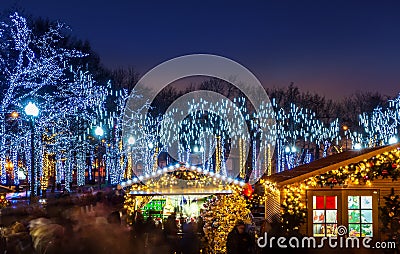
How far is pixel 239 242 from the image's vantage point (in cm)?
1087

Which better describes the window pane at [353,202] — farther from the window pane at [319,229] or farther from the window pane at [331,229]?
the window pane at [319,229]

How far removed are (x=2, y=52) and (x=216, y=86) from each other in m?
29.6

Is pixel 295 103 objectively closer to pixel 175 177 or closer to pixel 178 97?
pixel 178 97

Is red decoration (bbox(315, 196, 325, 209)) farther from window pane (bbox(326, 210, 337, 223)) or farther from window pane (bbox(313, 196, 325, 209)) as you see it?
window pane (bbox(326, 210, 337, 223))

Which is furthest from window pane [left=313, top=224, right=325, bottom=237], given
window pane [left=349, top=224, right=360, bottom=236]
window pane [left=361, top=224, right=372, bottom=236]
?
window pane [left=361, top=224, right=372, bottom=236]

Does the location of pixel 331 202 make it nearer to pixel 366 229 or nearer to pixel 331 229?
pixel 331 229

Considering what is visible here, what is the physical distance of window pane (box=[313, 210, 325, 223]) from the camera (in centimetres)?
1592

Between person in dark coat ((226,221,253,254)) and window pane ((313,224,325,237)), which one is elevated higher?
person in dark coat ((226,221,253,254))

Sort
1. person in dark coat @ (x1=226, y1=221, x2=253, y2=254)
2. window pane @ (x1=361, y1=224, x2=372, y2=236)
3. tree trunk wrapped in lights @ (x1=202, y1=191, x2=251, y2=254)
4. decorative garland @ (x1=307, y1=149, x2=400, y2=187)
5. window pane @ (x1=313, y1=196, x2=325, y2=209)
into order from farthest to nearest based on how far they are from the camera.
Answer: tree trunk wrapped in lights @ (x1=202, y1=191, x2=251, y2=254) → window pane @ (x1=313, y1=196, x2=325, y2=209) → window pane @ (x1=361, y1=224, x2=372, y2=236) → decorative garland @ (x1=307, y1=149, x2=400, y2=187) → person in dark coat @ (x1=226, y1=221, x2=253, y2=254)

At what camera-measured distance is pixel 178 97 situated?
5888 cm

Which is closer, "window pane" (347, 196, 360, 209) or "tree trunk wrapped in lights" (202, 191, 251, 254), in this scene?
"window pane" (347, 196, 360, 209)

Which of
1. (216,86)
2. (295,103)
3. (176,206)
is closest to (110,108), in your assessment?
(216,86)

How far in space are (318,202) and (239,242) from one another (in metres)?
5.61

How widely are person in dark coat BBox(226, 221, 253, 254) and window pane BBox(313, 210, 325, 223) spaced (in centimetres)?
531
